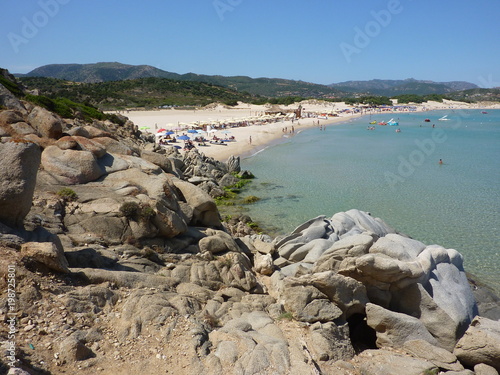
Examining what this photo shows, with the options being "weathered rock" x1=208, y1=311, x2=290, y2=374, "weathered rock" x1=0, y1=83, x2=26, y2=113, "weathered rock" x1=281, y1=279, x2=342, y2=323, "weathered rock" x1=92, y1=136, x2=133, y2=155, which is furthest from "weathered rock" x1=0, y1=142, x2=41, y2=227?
"weathered rock" x1=0, y1=83, x2=26, y2=113

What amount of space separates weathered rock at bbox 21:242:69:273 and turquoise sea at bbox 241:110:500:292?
1212 centimetres

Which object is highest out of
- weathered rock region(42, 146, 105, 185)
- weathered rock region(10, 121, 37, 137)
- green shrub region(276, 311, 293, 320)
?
weathered rock region(10, 121, 37, 137)

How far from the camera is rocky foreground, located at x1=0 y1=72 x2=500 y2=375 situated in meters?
6.57

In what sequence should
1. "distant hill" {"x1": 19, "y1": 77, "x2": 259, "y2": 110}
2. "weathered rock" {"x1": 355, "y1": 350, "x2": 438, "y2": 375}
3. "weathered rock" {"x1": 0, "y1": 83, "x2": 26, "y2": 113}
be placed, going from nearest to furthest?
"weathered rock" {"x1": 355, "y1": 350, "x2": 438, "y2": 375} → "weathered rock" {"x1": 0, "y1": 83, "x2": 26, "y2": 113} → "distant hill" {"x1": 19, "y1": 77, "x2": 259, "y2": 110}

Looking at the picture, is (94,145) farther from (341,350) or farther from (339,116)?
(339,116)

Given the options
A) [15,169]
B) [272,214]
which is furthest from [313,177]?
[15,169]

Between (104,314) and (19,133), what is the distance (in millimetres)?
9154

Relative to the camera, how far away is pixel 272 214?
21188 mm

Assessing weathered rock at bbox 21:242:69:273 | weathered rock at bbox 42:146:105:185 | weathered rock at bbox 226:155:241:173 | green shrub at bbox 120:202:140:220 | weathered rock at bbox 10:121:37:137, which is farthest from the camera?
weathered rock at bbox 226:155:241:173

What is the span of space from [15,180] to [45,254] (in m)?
1.88

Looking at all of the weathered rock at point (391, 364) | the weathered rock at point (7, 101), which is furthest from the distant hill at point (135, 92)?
the weathered rock at point (391, 364)

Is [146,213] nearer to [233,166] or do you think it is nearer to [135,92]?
[233,166]

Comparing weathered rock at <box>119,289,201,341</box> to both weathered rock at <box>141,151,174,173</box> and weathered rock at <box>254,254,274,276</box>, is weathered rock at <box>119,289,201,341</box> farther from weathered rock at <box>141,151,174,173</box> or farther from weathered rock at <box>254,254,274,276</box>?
weathered rock at <box>141,151,174,173</box>

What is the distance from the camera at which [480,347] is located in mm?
8273
